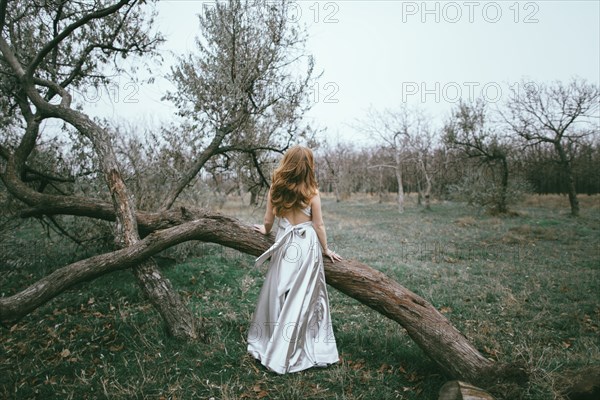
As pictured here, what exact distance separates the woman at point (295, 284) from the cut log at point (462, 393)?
4.15ft

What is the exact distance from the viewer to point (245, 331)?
451 cm

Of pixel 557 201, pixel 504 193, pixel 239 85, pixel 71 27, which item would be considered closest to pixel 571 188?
pixel 504 193

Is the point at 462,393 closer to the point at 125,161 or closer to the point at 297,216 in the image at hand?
the point at 297,216

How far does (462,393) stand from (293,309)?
5.88 ft

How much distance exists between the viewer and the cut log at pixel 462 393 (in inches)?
105

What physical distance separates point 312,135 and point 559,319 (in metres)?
5.74

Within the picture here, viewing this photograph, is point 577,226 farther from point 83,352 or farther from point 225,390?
point 83,352

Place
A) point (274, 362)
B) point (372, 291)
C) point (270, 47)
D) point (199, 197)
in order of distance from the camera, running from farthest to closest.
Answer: point (199, 197) < point (270, 47) < point (372, 291) < point (274, 362)

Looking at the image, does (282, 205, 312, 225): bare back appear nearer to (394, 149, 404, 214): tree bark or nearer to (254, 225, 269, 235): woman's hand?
(254, 225, 269, 235): woman's hand

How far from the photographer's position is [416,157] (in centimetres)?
2659

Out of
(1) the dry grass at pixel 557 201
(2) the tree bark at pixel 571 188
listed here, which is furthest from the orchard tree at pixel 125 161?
(1) the dry grass at pixel 557 201

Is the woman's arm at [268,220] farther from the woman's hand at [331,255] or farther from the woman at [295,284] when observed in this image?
the woman's hand at [331,255]

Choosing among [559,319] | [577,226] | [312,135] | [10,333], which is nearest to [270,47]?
[312,135]

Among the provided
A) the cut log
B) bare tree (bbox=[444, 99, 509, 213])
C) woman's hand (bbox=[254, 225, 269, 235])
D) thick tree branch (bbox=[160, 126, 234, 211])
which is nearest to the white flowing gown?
woman's hand (bbox=[254, 225, 269, 235])
